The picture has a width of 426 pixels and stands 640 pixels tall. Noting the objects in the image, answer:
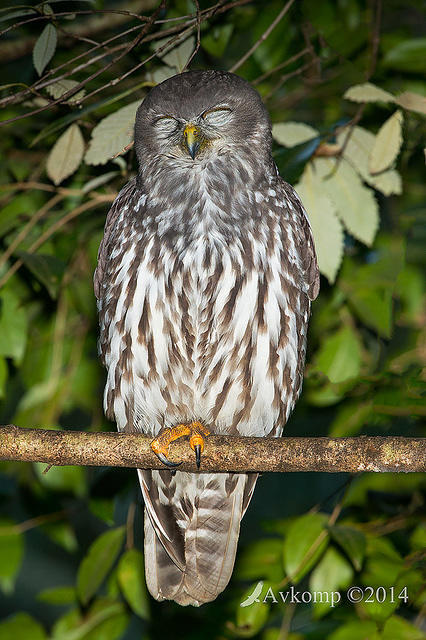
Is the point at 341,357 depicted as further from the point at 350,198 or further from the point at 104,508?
the point at 104,508

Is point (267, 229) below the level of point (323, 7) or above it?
below

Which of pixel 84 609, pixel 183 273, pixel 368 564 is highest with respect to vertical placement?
pixel 183 273

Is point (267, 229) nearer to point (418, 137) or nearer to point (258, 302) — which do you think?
point (258, 302)

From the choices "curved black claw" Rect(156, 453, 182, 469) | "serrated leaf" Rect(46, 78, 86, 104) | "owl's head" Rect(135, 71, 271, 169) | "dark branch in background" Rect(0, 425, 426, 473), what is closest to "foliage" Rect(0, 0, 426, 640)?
"serrated leaf" Rect(46, 78, 86, 104)

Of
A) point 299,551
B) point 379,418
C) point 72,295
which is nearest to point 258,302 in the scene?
point 379,418

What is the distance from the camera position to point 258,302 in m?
2.91

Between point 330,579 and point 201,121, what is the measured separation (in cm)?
176

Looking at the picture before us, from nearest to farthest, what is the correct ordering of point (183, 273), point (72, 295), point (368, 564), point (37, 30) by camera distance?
point (183, 273) < point (368, 564) < point (37, 30) < point (72, 295)

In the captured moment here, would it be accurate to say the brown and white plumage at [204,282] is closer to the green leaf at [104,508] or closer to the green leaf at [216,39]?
the green leaf at [104,508]

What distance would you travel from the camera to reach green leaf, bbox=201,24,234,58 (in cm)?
335

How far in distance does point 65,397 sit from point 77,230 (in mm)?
771

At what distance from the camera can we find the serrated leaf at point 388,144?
9.84 feet

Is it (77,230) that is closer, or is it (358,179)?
(358,179)

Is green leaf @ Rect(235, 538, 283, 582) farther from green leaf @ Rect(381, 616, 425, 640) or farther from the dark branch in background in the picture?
the dark branch in background
